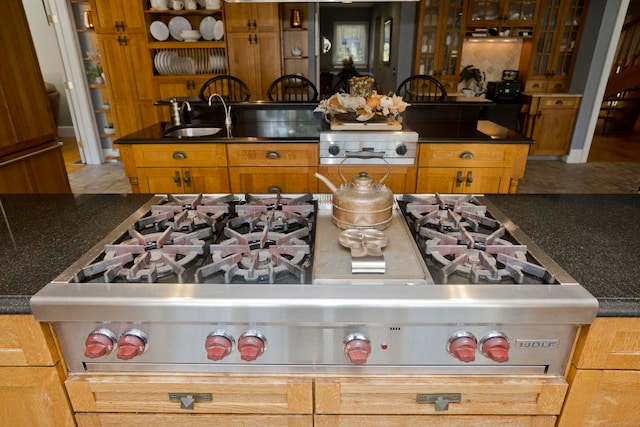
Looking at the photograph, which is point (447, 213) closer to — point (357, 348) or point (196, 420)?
point (357, 348)

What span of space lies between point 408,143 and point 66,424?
6.71ft

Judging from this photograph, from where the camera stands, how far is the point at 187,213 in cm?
111

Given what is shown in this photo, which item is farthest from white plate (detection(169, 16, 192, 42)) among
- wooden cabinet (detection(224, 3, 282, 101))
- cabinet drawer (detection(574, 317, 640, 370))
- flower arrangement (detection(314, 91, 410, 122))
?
cabinet drawer (detection(574, 317, 640, 370))

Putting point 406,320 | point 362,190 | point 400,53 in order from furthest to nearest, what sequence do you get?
point 400,53
point 362,190
point 406,320

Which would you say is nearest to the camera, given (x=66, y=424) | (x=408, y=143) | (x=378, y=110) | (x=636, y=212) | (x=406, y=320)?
(x=406, y=320)

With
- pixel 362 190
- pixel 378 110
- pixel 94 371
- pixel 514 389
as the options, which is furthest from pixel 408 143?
pixel 94 371

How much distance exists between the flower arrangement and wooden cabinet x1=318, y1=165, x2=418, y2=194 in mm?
352

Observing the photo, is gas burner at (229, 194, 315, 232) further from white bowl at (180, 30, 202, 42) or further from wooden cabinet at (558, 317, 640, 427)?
white bowl at (180, 30, 202, 42)

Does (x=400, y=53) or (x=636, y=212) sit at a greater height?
(x=400, y=53)

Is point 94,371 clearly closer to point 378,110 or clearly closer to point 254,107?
point 378,110

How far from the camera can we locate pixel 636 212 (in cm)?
118

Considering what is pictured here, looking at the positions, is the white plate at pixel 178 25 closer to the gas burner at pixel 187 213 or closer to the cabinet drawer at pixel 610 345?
the gas burner at pixel 187 213

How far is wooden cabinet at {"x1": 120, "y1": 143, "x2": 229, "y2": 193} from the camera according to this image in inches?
93.0

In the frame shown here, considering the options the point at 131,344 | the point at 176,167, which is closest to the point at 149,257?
the point at 131,344
